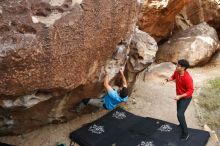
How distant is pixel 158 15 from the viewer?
38.8ft

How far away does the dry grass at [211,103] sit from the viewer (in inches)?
348

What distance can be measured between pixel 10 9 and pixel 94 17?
1.49 metres

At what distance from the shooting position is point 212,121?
29.0 ft

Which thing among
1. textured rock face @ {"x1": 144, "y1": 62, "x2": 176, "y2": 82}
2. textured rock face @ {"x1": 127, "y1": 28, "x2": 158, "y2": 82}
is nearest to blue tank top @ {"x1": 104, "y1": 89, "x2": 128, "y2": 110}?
textured rock face @ {"x1": 127, "y1": 28, "x2": 158, "y2": 82}

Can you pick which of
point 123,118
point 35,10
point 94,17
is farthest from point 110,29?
point 123,118

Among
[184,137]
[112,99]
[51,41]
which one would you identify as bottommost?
[184,137]

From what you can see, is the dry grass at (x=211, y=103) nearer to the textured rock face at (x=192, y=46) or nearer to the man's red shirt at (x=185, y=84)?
the textured rock face at (x=192, y=46)

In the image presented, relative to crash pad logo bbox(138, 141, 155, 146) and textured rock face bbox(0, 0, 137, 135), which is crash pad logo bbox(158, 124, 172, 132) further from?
textured rock face bbox(0, 0, 137, 135)

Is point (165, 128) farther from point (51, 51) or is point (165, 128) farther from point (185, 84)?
point (51, 51)

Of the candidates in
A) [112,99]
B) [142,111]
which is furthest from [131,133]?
[142,111]

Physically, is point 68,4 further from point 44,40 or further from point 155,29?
point 155,29

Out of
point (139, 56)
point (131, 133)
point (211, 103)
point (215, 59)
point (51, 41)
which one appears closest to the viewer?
point (51, 41)

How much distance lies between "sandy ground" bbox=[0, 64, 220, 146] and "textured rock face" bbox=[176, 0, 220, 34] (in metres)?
2.72

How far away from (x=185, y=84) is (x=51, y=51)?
2.71 metres
